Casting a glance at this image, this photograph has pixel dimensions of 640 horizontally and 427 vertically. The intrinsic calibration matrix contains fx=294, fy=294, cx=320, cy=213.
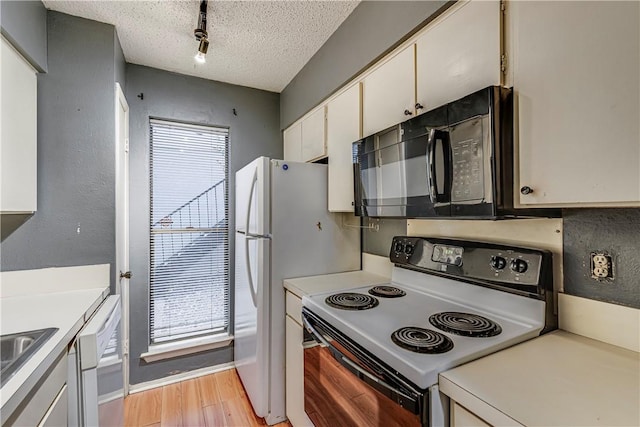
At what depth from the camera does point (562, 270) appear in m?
1.10

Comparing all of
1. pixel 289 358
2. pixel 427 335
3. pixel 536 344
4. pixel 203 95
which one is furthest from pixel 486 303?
pixel 203 95

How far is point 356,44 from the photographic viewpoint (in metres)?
1.75

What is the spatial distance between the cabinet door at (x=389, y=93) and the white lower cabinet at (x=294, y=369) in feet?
3.60

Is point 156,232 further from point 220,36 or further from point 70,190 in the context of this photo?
point 220,36

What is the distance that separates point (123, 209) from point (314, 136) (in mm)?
1492

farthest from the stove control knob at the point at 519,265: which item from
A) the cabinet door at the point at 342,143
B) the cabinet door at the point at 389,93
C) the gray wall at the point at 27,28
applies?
the gray wall at the point at 27,28

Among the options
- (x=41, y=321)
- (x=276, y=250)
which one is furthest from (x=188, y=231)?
(x=41, y=321)

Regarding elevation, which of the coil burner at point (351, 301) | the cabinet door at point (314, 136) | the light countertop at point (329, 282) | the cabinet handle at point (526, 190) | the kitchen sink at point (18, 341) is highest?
the cabinet door at point (314, 136)

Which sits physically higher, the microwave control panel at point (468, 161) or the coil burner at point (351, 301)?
the microwave control panel at point (468, 161)

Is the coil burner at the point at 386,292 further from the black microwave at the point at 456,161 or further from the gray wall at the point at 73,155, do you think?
the gray wall at the point at 73,155

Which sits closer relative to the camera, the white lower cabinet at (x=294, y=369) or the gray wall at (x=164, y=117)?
the white lower cabinet at (x=294, y=369)

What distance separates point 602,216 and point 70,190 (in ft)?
8.38

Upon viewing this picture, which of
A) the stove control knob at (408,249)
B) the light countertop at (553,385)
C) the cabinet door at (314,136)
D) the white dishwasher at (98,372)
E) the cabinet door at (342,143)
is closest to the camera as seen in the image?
the light countertop at (553,385)

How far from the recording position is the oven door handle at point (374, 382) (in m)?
0.83
